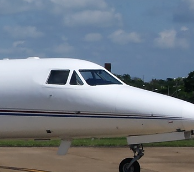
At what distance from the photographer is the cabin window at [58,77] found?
13.2m

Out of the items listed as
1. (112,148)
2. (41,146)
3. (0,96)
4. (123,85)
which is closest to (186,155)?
(112,148)

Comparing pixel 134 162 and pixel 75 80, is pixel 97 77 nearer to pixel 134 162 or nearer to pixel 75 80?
pixel 75 80

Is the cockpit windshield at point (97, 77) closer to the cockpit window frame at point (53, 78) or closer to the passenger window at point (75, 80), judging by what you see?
the passenger window at point (75, 80)

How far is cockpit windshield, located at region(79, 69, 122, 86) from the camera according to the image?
1324 centimetres

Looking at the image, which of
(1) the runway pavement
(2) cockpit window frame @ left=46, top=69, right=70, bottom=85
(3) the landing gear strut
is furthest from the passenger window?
(1) the runway pavement

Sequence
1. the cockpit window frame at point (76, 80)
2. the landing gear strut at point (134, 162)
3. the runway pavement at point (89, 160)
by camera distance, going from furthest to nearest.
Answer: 1. the runway pavement at point (89, 160)
2. the landing gear strut at point (134, 162)
3. the cockpit window frame at point (76, 80)

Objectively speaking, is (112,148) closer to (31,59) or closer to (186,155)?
(186,155)

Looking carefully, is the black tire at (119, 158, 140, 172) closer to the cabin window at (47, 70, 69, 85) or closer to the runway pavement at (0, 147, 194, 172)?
the cabin window at (47, 70, 69, 85)

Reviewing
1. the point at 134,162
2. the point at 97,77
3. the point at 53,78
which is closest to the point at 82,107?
the point at 97,77

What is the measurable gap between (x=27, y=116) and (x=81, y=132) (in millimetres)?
1226

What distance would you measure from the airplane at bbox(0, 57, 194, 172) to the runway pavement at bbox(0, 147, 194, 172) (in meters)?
3.32

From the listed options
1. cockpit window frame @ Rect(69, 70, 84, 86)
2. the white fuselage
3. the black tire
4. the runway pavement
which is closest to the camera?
the white fuselage

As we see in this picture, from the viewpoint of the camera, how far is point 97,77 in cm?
1337

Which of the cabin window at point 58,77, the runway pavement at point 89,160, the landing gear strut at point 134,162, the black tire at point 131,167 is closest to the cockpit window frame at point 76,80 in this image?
the cabin window at point 58,77
